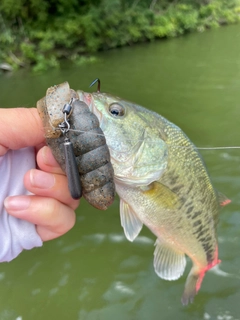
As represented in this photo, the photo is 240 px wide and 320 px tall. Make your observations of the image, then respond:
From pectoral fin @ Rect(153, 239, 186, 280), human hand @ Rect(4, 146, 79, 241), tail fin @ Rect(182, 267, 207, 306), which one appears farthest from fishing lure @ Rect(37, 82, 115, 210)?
tail fin @ Rect(182, 267, 207, 306)

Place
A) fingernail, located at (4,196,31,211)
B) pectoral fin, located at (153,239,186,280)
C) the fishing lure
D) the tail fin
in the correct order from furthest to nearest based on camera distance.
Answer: the tail fin < pectoral fin, located at (153,239,186,280) < fingernail, located at (4,196,31,211) < the fishing lure

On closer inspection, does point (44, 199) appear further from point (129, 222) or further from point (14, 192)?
point (129, 222)

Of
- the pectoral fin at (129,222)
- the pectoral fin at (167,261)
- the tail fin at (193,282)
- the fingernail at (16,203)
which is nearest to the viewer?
the fingernail at (16,203)

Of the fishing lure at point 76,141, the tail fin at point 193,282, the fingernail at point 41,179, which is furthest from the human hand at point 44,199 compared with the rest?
the tail fin at point 193,282

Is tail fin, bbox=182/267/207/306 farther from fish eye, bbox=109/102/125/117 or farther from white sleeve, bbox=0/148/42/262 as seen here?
fish eye, bbox=109/102/125/117

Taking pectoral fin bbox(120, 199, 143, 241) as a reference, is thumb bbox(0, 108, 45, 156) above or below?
above

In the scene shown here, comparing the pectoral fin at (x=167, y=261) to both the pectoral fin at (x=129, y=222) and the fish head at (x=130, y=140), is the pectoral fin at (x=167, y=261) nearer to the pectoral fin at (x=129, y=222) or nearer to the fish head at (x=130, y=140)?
the pectoral fin at (x=129, y=222)

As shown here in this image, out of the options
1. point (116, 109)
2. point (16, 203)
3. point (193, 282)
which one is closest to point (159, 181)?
point (116, 109)

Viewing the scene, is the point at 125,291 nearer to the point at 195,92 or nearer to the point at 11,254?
the point at 11,254
